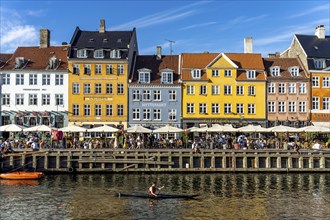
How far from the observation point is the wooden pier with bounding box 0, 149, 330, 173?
147 ft

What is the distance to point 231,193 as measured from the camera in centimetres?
3444

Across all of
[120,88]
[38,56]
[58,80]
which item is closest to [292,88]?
[120,88]

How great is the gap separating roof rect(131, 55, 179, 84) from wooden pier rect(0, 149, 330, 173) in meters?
20.2

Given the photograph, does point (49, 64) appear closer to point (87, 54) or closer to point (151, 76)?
point (87, 54)

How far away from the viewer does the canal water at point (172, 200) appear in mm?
27984

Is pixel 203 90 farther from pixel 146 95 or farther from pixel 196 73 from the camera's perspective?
pixel 146 95

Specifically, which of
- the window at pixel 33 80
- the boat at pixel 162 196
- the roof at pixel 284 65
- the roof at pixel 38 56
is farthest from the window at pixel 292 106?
the boat at pixel 162 196

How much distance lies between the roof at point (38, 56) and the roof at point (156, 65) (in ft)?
33.9

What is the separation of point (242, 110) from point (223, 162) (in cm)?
1954

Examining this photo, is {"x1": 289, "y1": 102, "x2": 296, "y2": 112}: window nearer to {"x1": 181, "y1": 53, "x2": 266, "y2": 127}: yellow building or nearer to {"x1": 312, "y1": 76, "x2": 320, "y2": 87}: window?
{"x1": 181, "y1": 53, "x2": 266, "y2": 127}: yellow building

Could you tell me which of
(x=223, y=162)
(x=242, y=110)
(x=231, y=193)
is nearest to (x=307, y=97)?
(x=242, y=110)

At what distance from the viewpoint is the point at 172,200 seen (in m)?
31.9

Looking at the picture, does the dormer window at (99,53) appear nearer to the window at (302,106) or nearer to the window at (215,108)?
the window at (215,108)

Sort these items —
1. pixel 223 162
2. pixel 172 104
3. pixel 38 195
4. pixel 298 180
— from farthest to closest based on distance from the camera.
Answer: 1. pixel 172 104
2. pixel 223 162
3. pixel 298 180
4. pixel 38 195
